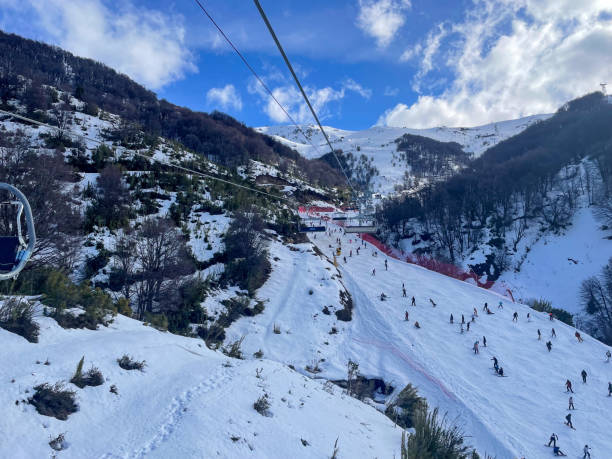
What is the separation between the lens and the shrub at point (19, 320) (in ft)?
18.9

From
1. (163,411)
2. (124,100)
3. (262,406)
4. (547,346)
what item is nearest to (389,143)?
(124,100)

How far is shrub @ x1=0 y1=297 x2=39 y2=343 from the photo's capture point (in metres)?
5.76

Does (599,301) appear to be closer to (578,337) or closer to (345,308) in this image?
(578,337)

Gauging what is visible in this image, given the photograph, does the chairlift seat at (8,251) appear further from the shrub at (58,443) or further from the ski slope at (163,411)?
the shrub at (58,443)

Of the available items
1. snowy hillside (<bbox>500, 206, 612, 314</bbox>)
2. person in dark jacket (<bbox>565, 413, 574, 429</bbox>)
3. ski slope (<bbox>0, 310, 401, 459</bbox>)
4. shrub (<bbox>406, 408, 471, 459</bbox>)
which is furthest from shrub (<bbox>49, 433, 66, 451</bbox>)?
snowy hillside (<bbox>500, 206, 612, 314</bbox>)

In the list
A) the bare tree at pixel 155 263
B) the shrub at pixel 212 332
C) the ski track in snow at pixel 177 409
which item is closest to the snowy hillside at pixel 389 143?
the bare tree at pixel 155 263

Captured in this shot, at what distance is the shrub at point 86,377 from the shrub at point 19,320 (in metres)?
1.32

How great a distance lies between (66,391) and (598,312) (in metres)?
53.4

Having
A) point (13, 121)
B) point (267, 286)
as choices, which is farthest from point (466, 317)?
point (13, 121)

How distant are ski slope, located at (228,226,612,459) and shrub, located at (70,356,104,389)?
13243 millimetres

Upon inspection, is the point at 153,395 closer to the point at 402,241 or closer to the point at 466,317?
the point at 466,317

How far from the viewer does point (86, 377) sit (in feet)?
17.9

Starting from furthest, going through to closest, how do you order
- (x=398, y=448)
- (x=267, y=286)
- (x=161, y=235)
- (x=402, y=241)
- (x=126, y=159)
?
(x=402, y=241), (x=126, y=159), (x=267, y=286), (x=161, y=235), (x=398, y=448)

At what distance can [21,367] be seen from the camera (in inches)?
193
